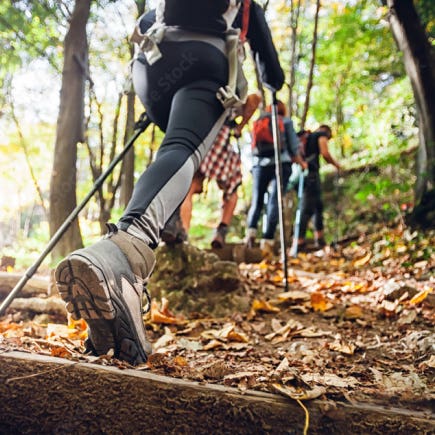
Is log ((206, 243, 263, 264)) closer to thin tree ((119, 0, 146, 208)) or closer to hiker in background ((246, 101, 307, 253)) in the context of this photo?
hiker in background ((246, 101, 307, 253))

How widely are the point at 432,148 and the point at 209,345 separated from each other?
14.6ft

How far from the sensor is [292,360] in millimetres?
1509

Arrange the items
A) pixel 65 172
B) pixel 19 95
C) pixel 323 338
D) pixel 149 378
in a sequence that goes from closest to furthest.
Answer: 1. pixel 149 378
2. pixel 323 338
3. pixel 65 172
4. pixel 19 95

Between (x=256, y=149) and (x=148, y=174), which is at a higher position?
(x=256, y=149)

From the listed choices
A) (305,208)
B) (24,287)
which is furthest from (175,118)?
(305,208)

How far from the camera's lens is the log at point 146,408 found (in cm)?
89

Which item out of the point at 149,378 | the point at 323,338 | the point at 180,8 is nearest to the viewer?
the point at 149,378

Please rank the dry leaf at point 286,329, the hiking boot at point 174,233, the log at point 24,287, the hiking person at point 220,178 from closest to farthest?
the dry leaf at point 286,329 < the log at point 24,287 < the hiking boot at point 174,233 < the hiking person at point 220,178

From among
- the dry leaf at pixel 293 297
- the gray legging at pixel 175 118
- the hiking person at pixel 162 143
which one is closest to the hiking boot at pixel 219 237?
the dry leaf at pixel 293 297

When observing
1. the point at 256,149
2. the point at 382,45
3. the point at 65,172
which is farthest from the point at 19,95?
the point at 382,45

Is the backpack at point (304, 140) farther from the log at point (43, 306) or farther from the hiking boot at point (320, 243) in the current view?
the log at point (43, 306)

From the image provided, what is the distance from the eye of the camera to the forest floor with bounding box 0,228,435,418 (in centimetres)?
106

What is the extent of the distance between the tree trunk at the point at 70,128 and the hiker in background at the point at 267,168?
2.40 meters

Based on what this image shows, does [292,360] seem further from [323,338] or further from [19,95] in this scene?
[19,95]
